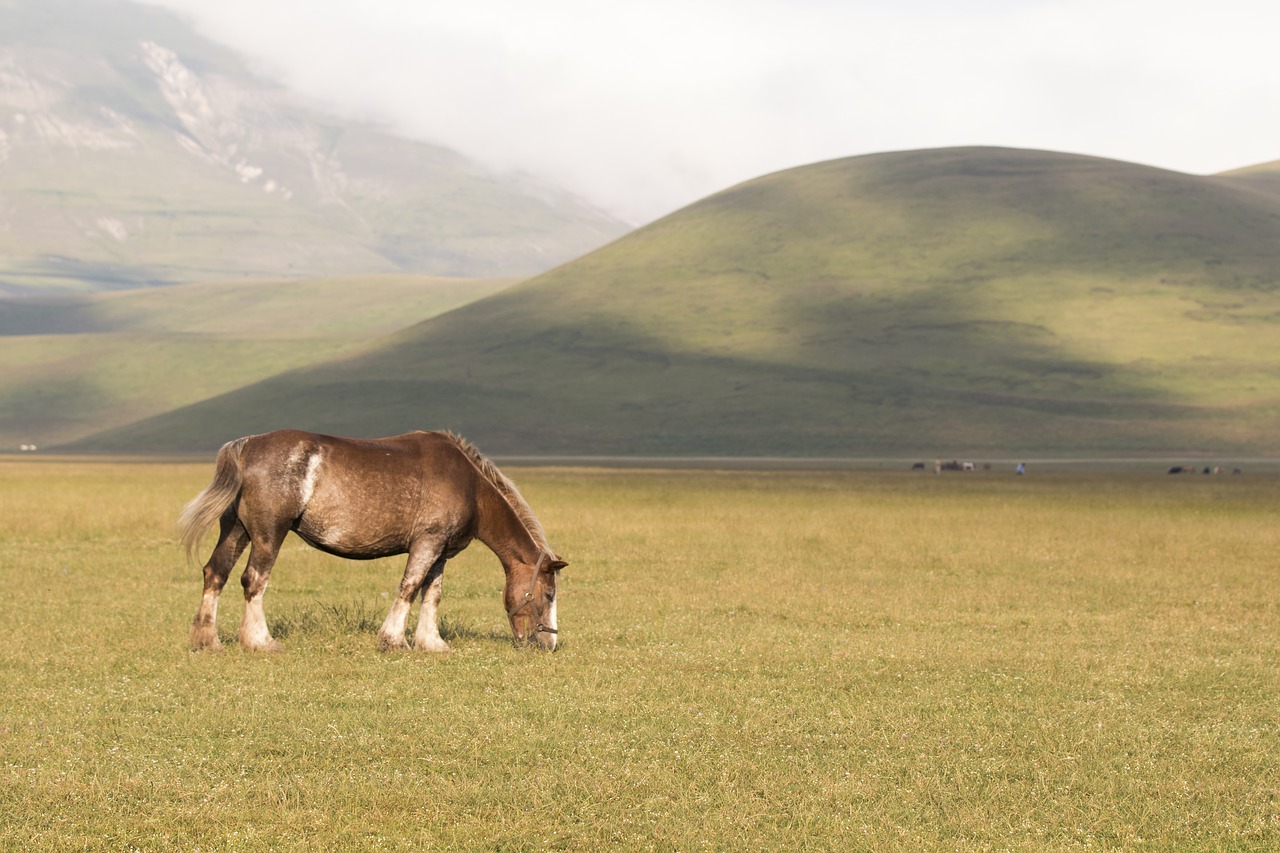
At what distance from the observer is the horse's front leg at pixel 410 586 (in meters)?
17.8

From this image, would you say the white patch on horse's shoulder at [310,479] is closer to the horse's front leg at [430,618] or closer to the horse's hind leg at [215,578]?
the horse's hind leg at [215,578]

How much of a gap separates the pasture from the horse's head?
392 millimetres

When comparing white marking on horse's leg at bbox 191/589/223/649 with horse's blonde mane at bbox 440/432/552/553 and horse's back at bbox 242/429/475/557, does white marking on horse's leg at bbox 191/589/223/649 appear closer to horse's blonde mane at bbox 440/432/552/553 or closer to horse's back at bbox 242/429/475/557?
horse's back at bbox 242/429/475/557

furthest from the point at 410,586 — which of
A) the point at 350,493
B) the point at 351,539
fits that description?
the point at 350,493

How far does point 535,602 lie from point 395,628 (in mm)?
1846

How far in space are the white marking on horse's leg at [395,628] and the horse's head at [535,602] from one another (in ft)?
4.54

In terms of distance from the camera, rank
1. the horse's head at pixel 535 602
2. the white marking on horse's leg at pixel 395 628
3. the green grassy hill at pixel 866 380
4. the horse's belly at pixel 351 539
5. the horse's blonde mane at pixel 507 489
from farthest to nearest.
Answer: the green grassy hill at pixel 866 380
the horse's blonde mane at pixel 507 489
the horse's head at pixel 535 602
the white marking on horse's leg at pixel 395 628
the horse's belly at pixel 351 539

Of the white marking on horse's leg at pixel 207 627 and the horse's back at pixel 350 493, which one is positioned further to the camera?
the white marking on horse's leg at pixel 207 627

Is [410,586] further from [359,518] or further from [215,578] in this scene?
[215,578]

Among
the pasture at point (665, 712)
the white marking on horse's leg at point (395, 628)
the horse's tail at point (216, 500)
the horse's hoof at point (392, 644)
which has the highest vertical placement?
the horse's tail at point (216, 500)

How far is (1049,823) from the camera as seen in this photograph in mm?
10922

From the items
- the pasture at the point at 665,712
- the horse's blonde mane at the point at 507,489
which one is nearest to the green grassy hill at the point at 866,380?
the pasture at the point at 665,712

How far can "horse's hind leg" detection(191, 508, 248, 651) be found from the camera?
17750mm

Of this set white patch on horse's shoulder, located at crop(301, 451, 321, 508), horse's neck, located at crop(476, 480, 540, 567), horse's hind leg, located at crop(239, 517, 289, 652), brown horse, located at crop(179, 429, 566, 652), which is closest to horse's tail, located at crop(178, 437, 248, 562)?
brown horse, located at crop(179, 429, 566, 652)
